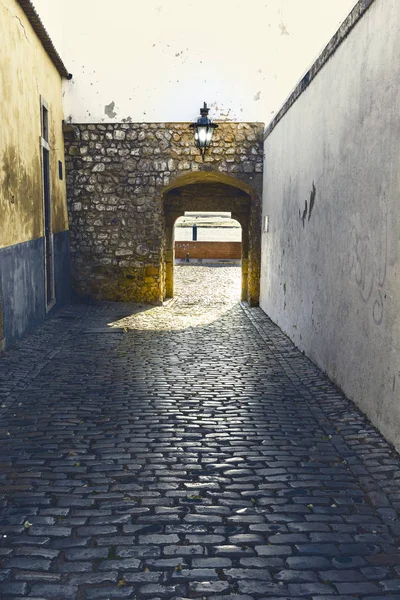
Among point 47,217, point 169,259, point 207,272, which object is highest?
point 47,217

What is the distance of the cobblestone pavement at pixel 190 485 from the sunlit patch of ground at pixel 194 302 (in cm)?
336

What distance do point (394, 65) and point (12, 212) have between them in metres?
5.48

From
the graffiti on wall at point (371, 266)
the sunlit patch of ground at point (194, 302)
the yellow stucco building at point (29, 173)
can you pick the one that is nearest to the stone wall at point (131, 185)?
the yellow stucco building at point (29, 173)

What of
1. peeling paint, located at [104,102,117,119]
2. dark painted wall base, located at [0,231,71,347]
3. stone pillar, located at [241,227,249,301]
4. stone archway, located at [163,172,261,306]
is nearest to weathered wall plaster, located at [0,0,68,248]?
dark painted wall base, located at [0,231,71,347]

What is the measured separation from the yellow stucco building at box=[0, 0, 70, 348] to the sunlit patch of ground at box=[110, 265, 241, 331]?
5.81 ft

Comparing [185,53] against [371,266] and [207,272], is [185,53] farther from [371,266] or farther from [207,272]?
[207,272]

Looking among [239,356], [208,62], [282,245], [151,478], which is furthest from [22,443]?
[208,62]

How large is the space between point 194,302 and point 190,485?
396 inches

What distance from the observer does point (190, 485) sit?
3650 mm

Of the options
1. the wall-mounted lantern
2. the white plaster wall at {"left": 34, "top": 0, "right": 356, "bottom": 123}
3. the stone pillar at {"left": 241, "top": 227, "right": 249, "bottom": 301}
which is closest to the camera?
the wall-mounted lantern

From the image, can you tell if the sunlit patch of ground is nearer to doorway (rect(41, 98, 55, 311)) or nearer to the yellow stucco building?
doorway (rect(41, 98, 55, 311))

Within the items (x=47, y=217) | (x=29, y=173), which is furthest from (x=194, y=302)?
(x=29, y=173)

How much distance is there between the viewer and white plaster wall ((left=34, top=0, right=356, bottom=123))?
38.9ft

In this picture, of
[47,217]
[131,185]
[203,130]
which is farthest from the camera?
[131,185]
